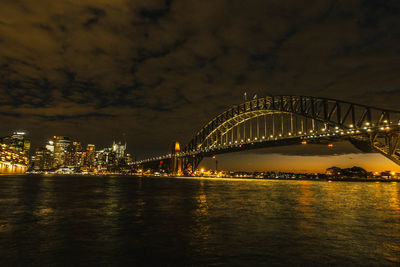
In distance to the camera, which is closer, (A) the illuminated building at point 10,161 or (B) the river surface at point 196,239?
(B) the river surface at point 196,239

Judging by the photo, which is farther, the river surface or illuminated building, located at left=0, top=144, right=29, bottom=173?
illuminated building, located at left=0, top=144, right=29, bottom=173

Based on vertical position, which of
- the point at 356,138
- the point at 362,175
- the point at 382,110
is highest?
the point at 382,110

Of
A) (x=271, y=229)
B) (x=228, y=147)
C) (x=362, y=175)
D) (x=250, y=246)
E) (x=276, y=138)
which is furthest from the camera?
(x=362, y=175)

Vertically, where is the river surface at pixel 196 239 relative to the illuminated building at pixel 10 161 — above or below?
below

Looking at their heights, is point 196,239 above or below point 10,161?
below

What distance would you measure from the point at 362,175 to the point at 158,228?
142221mm

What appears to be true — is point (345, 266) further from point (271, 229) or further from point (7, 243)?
point (7, 243)

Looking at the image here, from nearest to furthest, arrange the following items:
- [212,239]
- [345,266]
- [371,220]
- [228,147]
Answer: [345,266], [212,239], [371,220], [228,147]

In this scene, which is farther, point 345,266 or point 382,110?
point 382,110

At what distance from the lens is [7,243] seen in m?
8.51

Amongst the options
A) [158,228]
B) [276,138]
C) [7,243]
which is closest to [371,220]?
[158,228]

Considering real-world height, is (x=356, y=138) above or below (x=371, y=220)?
above

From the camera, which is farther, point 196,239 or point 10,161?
point 10,161

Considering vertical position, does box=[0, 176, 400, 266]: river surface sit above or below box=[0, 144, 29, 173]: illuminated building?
below
